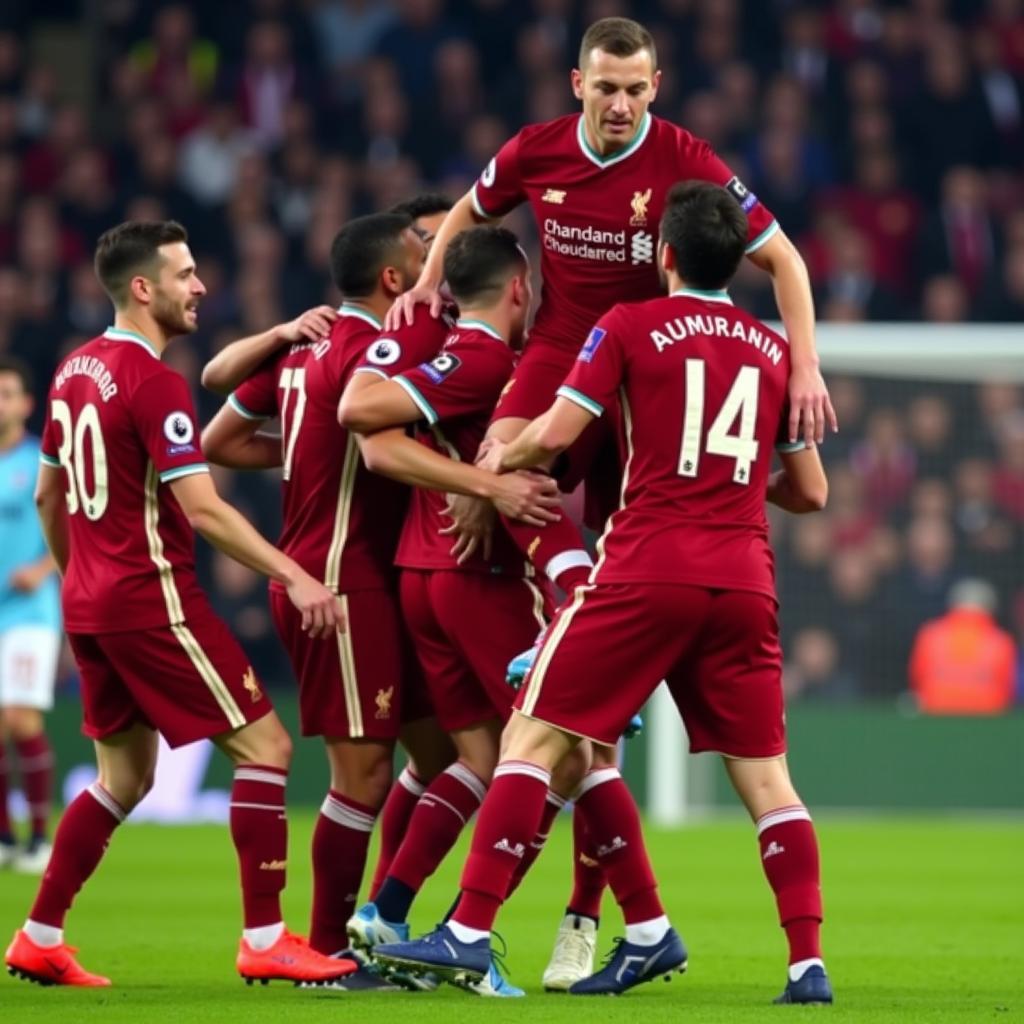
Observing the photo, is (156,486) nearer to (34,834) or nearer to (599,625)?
(599,625)

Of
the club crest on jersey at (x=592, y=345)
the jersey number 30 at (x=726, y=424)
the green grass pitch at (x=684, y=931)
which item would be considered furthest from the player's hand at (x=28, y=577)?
the jersey number 30 at (x=726, y=424)

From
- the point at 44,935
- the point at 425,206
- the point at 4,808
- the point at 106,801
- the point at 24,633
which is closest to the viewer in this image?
the point at 44,935

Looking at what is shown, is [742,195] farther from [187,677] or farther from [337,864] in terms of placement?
[337,864]

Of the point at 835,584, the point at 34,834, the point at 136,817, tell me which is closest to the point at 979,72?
the point at 835,584

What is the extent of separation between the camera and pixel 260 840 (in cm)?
642

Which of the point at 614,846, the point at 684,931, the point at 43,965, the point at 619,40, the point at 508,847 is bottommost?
the point at 684,931

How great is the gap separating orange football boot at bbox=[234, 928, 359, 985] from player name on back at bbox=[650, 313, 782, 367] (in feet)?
6.42

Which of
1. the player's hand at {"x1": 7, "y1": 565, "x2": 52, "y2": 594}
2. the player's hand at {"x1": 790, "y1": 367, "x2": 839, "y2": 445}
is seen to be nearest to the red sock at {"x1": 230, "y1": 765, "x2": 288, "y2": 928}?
the player's hand at {"x1": 790, "y1": 367, "x2": 839, "y2": 445}

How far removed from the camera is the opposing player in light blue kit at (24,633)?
1087 cm

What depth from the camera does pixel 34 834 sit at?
1074 cm

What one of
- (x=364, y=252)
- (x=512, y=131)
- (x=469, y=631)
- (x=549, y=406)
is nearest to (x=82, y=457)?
(x=364, y=252)

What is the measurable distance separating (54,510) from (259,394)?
734 mm

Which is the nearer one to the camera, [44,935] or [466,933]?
[466,933]

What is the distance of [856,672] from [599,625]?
8.50 metres
